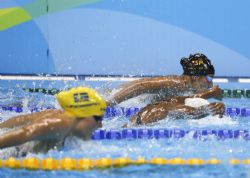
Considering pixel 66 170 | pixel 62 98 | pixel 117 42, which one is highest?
pixel 117 42

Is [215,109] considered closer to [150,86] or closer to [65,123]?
[150,86]

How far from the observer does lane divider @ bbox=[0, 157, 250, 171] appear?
4.19 metres

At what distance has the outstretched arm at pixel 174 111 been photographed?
6104 millimetres

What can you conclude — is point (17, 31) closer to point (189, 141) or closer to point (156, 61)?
point (156, 61)

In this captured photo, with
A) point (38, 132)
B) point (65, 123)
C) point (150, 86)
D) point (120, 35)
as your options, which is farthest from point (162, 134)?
point (120, 35)

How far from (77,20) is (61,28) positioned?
0.26 meters

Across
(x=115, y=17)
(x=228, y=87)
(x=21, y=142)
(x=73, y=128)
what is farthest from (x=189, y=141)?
(x=115, y=17)

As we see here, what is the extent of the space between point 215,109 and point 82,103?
2.20 meters

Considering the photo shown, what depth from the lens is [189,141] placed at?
5258 millimetres

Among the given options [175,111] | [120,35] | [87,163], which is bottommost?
[87,163]

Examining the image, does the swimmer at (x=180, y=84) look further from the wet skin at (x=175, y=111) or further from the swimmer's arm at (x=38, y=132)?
the swimmer's arm at (x=38, y=132)

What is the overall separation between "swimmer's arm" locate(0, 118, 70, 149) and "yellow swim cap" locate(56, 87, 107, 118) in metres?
0.14

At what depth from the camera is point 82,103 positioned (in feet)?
14.3

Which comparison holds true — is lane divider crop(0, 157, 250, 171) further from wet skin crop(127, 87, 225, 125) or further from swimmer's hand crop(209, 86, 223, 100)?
swimmer's hand crop(209, 86, 223, 100)
